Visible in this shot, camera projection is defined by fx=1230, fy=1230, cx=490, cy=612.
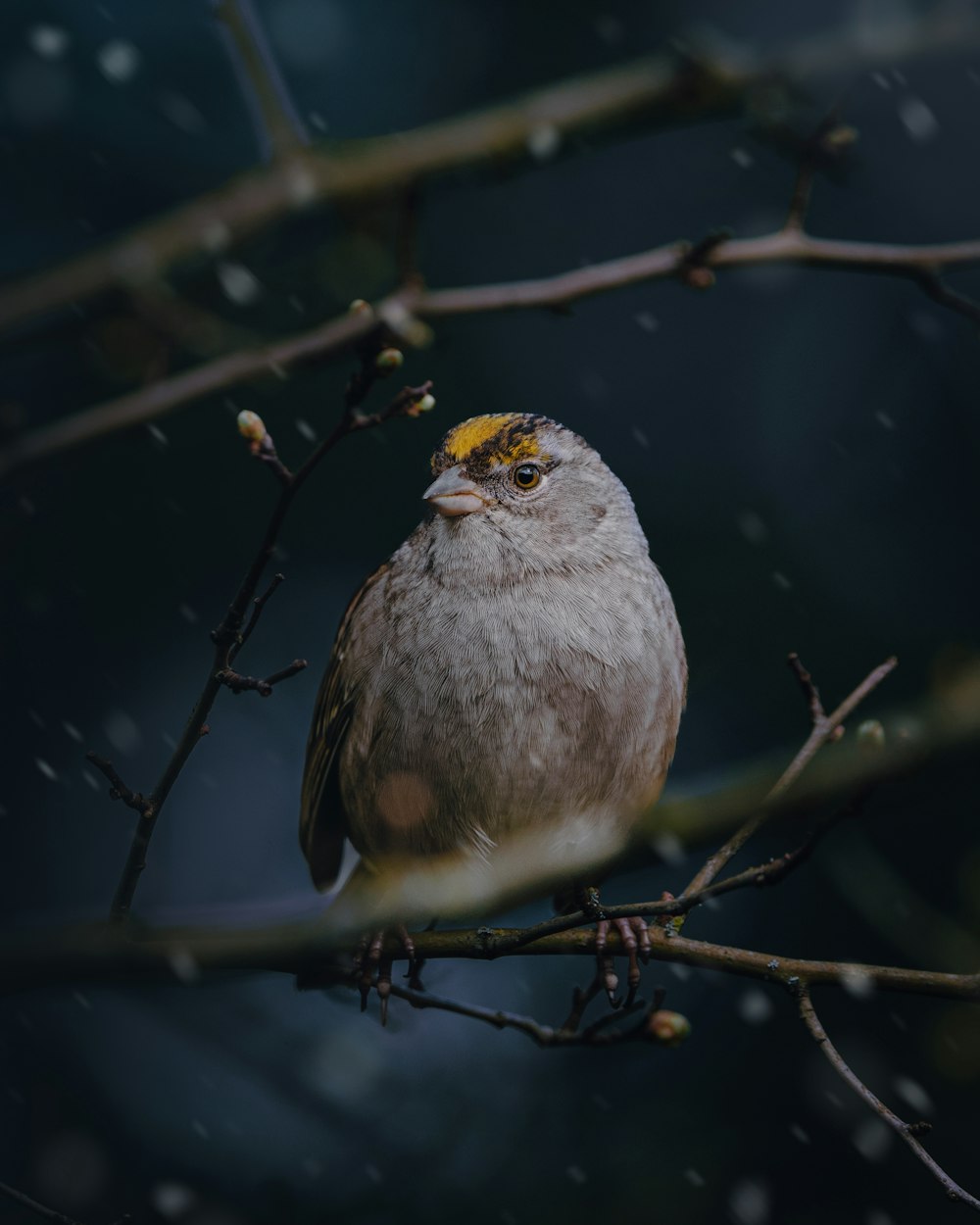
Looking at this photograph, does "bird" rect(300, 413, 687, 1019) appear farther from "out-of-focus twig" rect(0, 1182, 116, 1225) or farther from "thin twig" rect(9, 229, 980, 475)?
"out-of-focus twig" rect(0, 1182, 116, 1225)

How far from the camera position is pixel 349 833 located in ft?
11.4

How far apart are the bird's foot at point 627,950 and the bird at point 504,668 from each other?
2 centimetres

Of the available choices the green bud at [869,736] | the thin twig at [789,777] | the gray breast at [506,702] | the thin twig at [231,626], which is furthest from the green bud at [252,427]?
the green bud at [869,736]

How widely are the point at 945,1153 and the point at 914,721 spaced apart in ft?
10.9

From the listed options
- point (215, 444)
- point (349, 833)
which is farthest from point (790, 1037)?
point (215, 444)

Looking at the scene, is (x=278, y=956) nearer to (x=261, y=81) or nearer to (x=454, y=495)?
(x=454, y=495)

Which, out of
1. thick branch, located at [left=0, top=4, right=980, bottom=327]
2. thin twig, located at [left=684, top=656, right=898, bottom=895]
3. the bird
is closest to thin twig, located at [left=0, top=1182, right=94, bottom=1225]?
the bird

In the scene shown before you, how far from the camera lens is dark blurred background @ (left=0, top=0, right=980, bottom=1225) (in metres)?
3.98

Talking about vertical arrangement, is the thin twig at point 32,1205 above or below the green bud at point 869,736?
below

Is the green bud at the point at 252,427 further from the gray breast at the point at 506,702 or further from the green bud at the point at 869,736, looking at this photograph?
the green bud at the point at 869,736

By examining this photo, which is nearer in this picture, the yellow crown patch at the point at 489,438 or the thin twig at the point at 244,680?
the thin twig at the point at 244,680

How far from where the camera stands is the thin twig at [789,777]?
7.54ft

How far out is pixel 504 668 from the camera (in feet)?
9.84

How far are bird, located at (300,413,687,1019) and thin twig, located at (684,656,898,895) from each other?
0.40 metres
